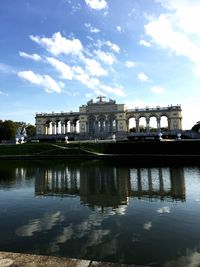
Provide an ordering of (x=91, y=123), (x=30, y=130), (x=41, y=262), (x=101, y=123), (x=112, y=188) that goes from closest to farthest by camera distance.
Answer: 1. (x=41, y=262)
2. (x=112, y=188)
3. (x=101, y=123)
4. (x=91, y=123)
5. (x=30, y=130)

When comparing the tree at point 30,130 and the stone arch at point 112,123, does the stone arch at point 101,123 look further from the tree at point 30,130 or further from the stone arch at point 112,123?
the tree at point 30,130

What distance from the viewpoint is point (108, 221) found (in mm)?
15633

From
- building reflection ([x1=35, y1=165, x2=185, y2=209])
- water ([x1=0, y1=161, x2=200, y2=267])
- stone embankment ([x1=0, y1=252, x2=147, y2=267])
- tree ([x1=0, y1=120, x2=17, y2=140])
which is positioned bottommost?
water ([x1=0, y1=161, x2=200, y2=267])

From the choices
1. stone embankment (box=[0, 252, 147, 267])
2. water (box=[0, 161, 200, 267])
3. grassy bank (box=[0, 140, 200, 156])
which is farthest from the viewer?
grassy bank (box=[0, 140, 200, 156])

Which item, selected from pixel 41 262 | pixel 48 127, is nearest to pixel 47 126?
pixel 48 127

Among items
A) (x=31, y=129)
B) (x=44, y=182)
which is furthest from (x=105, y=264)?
(x=31, y=129)

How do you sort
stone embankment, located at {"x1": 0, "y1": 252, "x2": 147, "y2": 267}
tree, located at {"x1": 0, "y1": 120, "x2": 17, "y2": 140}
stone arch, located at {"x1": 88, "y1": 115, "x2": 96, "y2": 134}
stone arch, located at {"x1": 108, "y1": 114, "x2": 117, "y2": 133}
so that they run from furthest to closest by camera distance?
1. stone arch, located at {"x1": 88, "y1": 115, "x2": 96, "y2": 134}
2. stone arch, located at {"x1": 108, "y1": 114, "x2": 117, "y2": 133}
3. tree, located at {"x1": 0, "y1": 120, "x2": 17, "y2": 140}
4. stone embankment, located at {"x1": 0, "y1": 252, "x2": 147, "y2": 267}

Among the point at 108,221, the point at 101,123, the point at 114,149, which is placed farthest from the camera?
the point at 101,123

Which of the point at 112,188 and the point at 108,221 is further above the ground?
the point at 112,188

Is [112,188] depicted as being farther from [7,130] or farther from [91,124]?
[91,124]

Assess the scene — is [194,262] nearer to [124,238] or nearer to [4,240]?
[124,238]

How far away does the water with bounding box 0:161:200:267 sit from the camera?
38.1 ft

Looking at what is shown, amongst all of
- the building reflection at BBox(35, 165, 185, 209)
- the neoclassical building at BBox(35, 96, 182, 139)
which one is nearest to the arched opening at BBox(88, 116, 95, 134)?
the neoclassical building at BBox(35, 96, 182, 139)

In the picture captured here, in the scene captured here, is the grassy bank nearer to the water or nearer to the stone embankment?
the water
